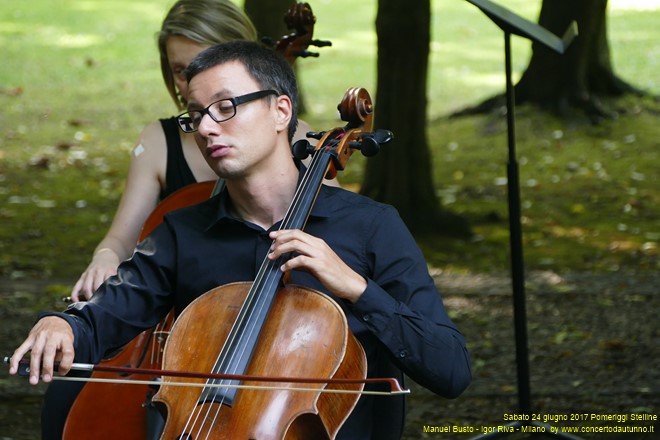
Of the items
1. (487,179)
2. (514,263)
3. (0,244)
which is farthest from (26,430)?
(487,179)

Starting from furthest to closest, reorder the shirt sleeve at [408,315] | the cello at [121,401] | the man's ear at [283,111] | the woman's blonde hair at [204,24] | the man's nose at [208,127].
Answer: the woman's blonde hair at [204,24], the cello at [121,401], the man's ear at [283,111], the man's nose at [208,127], the shirt sleeve at [408,315]

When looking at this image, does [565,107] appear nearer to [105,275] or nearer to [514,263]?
[514,263]

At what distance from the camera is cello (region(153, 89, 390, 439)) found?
2189 mm

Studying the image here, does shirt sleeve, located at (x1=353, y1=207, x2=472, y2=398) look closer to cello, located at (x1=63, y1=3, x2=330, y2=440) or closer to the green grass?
cello, located at (x1=63, y1=3, x2=330, y2=440)

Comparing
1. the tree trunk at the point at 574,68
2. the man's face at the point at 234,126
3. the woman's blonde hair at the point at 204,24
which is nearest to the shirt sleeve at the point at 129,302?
the man's face at the point at 234,126

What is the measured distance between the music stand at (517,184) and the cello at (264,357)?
112cm

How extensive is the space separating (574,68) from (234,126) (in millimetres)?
7282

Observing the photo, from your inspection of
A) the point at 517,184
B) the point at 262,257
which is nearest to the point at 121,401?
the point at 262,257

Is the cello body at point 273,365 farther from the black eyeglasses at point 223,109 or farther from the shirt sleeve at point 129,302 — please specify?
the black eyeglasses at point 223,109

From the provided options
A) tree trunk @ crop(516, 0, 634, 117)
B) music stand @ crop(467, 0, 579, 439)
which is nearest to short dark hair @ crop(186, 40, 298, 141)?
music stand @ crop(467, 0, 579, 439)

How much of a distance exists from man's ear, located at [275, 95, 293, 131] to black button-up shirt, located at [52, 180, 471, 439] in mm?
192

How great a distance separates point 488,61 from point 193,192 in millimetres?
11740

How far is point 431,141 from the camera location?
31.5 feet

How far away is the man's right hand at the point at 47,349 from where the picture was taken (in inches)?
85.1
